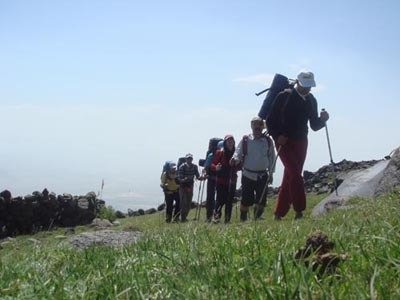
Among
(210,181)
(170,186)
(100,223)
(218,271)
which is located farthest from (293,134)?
(100,223)

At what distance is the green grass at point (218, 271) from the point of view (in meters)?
2.69

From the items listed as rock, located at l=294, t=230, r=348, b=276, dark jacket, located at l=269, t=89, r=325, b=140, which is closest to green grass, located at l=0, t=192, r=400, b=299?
rock, located at l=294, t=230, r=348, b=276

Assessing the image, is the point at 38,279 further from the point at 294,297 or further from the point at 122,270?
the point at 294,297

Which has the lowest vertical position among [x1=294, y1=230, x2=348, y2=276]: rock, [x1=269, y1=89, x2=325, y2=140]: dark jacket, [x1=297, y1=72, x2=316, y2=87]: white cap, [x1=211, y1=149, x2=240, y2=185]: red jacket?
[x1=294, y1=230, x2=348, y2=276]: rock

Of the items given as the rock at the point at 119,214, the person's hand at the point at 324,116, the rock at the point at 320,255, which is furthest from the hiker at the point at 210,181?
the rock at the point at 119,214

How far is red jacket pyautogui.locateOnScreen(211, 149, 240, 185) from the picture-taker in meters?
15.6

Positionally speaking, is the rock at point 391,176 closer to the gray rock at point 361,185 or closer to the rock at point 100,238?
the gray rock at point 361,185

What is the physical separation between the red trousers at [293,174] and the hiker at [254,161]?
1890 mm

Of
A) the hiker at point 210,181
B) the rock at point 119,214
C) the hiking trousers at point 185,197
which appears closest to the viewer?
the hiker at point 210,181

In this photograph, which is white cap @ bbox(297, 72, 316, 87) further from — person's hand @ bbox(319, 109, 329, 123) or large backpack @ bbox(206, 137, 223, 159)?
large backpack @ bbox(206, 137, 223, 159)

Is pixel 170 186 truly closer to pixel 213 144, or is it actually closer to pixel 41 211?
pixel 213 144

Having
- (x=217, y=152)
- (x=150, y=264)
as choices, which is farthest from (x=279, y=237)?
(x=217, y=152)

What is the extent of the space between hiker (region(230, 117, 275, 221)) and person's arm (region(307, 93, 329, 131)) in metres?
1.84

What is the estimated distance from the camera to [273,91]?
440 inches
